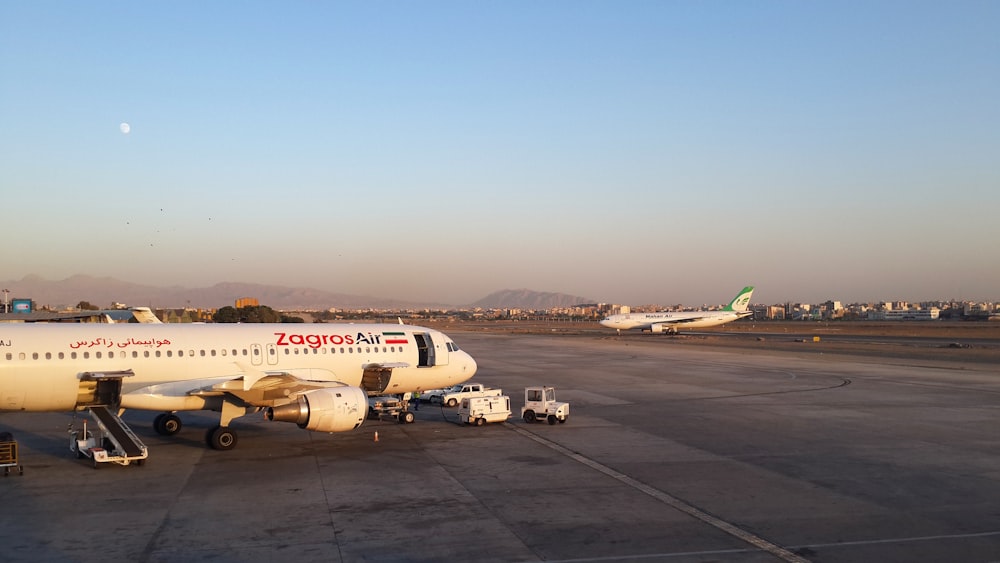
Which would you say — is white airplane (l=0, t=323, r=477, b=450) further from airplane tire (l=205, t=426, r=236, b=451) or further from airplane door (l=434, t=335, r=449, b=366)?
airplane door (l=434, t=335, r=449, b=366)

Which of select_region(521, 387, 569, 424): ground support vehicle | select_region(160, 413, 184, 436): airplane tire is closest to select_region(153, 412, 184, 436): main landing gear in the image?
select_region(160, 413, 184, 436): airplane tire

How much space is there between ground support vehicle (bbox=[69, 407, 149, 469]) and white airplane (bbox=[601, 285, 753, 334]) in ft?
297

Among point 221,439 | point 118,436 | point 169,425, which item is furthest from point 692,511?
point 169,425

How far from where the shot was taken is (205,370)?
23312 mm

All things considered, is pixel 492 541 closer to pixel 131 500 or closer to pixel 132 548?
pixel 132 548

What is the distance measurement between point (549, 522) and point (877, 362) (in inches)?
1959

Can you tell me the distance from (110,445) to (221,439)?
9.99ft

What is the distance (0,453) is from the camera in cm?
1830

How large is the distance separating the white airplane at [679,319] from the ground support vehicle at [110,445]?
297 ft

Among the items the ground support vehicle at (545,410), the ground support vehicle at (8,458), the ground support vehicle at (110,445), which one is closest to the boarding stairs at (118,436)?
the ground support vehicle at (110,445)

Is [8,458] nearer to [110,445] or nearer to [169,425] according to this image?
[110,445]

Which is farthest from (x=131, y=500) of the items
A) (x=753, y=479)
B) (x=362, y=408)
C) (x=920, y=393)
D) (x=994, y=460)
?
(x=920, y=393)

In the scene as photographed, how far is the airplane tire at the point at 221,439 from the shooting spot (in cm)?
2200

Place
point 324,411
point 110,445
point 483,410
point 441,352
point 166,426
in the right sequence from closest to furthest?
1. point 110,445
2. point 324,411
3. point 166,426
4. point 483,410
5. point 441,352
